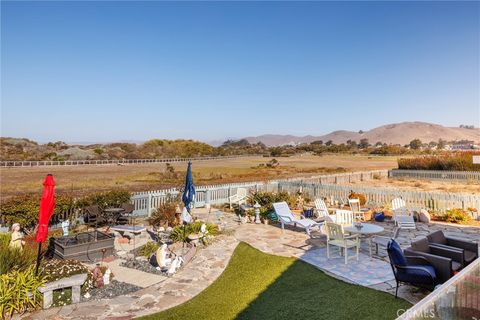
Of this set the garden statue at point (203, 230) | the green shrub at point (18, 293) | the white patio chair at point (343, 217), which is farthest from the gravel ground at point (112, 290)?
the white patio chair at point (343, 217)

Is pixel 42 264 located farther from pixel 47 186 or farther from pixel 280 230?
pixel 280 230

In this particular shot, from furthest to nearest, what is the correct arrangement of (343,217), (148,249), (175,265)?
1. (343,217)
2. (148,249)
3. (175,265)

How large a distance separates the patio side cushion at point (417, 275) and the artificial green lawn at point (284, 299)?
1.30 ft

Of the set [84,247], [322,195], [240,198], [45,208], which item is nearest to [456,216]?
[322,195]

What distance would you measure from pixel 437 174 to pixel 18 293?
28.4m

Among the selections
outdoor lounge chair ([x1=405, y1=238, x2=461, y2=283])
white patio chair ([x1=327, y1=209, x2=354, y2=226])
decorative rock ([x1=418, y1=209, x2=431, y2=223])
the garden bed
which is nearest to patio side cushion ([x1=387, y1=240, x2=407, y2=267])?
outdoor lounge chair ([x1=405, y1=238, x2=461, y2=283])

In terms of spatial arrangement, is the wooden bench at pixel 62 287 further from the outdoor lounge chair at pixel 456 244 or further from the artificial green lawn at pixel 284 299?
the outdoor lounge chair at pixel 456 244

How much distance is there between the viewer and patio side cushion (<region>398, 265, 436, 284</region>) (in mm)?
4742

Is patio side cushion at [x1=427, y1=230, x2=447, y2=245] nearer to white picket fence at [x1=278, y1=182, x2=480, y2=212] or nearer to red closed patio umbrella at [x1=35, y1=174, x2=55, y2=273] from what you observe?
white picket fence at [x1=278, y1=182, x2=480, y2=212]

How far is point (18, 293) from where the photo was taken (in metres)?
4.77

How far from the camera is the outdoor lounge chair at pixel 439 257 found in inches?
188

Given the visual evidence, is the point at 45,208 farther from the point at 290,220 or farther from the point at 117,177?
the point at 117,177

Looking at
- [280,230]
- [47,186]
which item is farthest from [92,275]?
[280,230]

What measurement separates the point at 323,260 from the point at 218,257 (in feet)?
8.38
